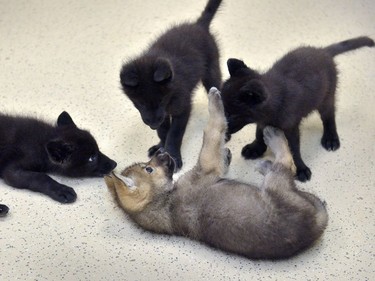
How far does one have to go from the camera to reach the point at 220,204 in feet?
8.96

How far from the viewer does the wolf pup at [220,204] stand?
2.60m

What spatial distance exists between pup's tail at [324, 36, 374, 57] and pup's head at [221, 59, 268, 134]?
30.6 inches

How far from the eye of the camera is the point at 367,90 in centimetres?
402

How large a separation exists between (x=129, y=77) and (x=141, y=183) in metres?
0.63

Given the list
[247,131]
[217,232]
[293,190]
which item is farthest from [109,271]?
[247,131]

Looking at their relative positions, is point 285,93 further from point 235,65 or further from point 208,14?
point 208,14

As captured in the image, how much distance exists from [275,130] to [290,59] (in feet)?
1.55

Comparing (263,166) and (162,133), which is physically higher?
(162,133)

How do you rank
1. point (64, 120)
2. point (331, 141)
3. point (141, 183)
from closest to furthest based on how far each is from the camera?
point (141, 183) → point (64, 120) → point (331, 141)

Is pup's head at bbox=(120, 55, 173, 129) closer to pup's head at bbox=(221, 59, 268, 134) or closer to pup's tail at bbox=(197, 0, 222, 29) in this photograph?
pup's head at bbox=(221, 59, 268, 134)

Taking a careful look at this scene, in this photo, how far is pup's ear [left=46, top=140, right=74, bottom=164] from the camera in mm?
3154

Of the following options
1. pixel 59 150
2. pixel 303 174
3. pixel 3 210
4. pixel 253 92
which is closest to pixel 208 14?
pixel 253 92

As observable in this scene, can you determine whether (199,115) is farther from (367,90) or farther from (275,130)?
(367,90)

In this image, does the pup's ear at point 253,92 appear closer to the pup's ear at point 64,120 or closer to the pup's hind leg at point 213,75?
the pup's hind leg at point 213,75
